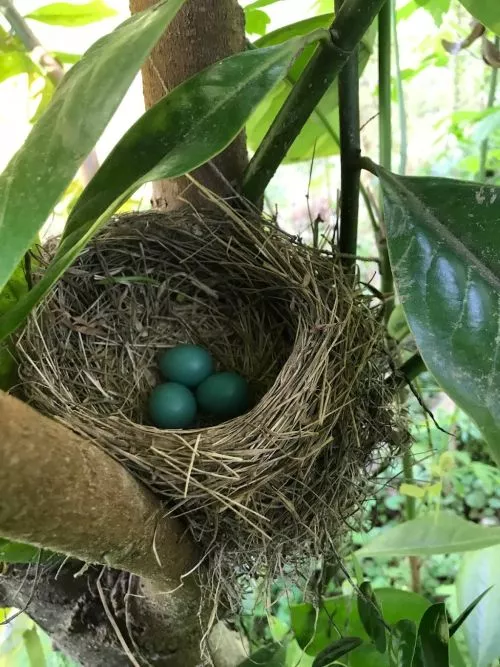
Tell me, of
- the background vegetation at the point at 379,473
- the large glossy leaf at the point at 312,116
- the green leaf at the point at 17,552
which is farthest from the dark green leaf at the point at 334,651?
the large glossy leaf at the point at 312,116

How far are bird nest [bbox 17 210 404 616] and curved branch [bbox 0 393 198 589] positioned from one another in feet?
0.21

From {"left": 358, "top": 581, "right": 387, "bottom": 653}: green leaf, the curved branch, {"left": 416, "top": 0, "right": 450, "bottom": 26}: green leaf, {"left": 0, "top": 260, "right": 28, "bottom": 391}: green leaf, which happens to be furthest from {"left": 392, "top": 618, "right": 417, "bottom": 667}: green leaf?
{"left": 416, "top": 0, "right": 450, "bottom": 26}: green leaf

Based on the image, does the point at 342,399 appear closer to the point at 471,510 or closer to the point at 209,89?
the point at 209,89

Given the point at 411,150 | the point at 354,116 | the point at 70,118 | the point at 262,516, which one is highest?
the point at 411,150

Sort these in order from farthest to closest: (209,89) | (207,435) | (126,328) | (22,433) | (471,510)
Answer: (471,510) → (126,328) → (207,435) → (209,89) → (22,433)

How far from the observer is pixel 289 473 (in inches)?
23.0

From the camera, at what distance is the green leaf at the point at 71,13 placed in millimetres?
842

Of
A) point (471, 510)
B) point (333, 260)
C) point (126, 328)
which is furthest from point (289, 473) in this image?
point (471, 510)

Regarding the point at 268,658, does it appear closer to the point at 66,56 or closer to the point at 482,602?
the point at 482,602

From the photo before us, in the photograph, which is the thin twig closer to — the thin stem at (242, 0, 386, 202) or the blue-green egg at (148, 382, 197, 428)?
the blue-green egg at (148, 382, 197, 428)

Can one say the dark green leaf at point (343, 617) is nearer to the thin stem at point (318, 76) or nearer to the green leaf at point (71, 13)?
the thin stem at point (318, 76)

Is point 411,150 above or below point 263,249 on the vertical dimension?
above

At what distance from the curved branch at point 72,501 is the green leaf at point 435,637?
209 millimetres

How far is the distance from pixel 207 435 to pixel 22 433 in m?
0.38
